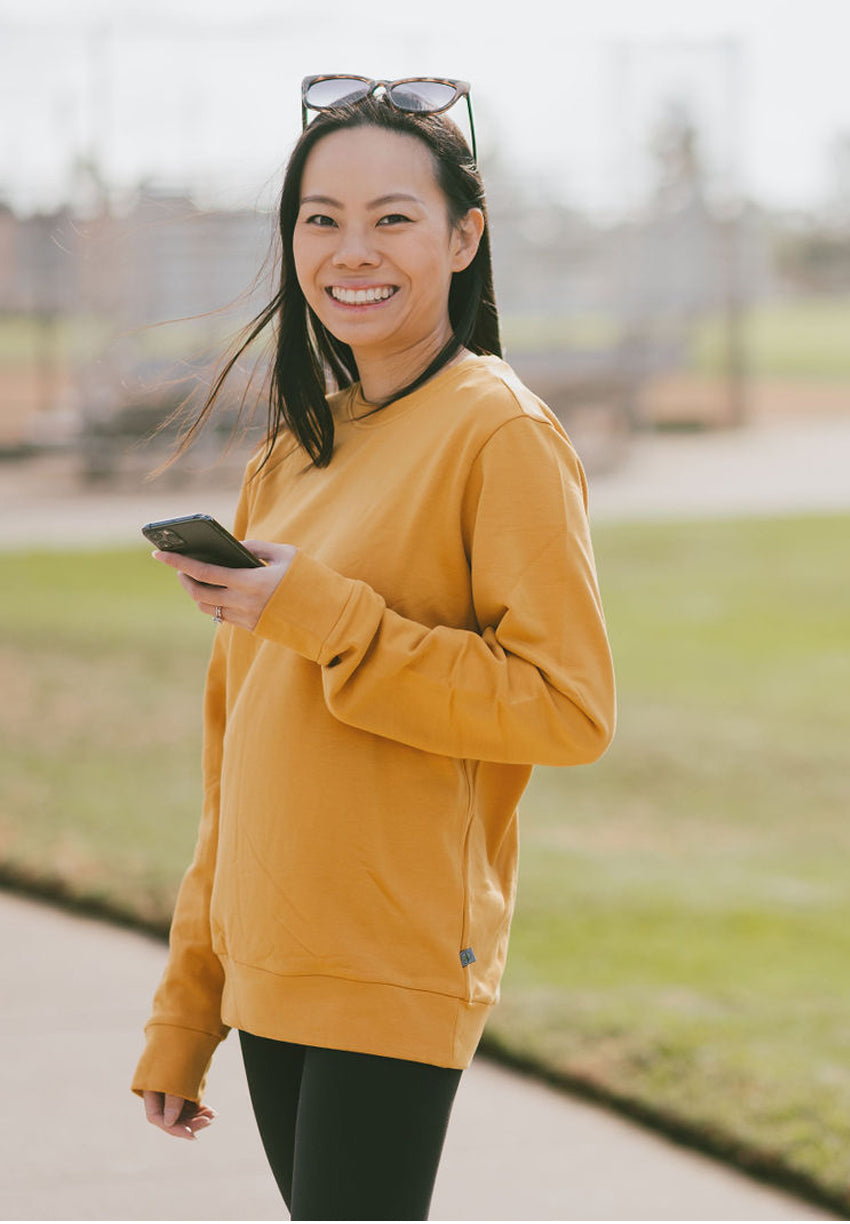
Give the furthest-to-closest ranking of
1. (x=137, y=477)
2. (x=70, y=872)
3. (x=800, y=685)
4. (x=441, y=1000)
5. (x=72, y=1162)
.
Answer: (x=137, y=477), (x=800, y=685), (x=70, y=872), (x=72, y=1162), (x=441, y=1000)

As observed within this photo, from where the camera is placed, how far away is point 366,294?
6.39ft

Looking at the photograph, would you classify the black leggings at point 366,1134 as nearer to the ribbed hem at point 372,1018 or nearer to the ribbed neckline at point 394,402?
the ribbed hem at point 372,1018

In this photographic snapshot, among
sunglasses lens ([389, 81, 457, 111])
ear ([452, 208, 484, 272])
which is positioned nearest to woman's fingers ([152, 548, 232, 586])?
ear ([452, 208, 484, 272])

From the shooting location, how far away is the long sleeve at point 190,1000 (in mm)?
2131

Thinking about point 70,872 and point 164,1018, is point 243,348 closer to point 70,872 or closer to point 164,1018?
point 164,1018

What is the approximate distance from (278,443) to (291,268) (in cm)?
24

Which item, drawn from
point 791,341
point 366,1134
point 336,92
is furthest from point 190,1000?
point 791,341

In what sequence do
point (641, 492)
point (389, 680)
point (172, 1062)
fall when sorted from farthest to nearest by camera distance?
point (641, 492) → point (172, 1062) → point (389, 680)

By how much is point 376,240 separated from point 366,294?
0.07 meters

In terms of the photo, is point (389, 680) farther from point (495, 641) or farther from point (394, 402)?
point (394, 402)

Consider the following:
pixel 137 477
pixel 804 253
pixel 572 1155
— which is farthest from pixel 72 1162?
pixel 804 253

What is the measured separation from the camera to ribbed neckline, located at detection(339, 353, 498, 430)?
1.90 metres

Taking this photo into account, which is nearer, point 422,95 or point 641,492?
point 422,95

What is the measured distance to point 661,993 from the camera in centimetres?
465
